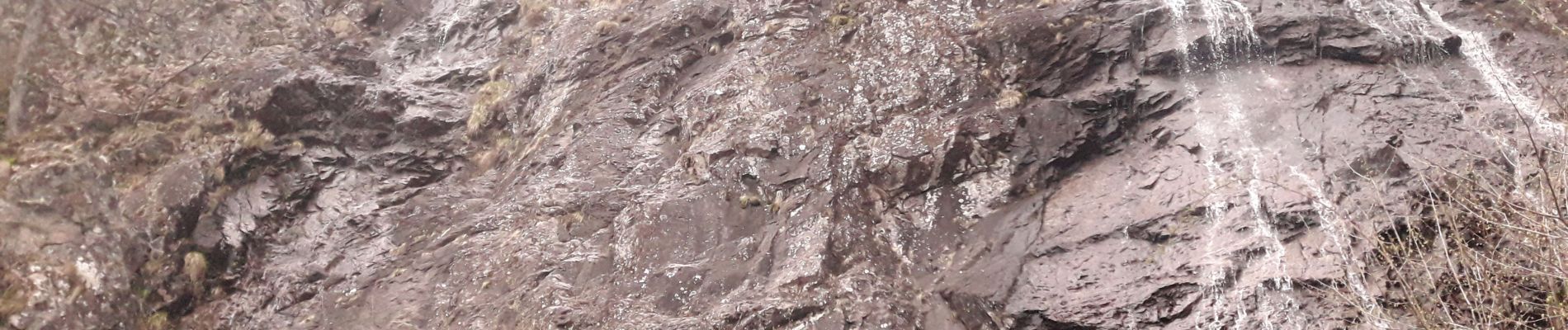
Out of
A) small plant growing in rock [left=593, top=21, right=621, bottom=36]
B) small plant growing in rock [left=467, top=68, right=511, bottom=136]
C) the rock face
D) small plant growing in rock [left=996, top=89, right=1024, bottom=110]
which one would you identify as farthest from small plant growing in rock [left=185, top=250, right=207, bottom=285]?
small plant growing in rock [left=996, top=89, right=1024, bottom=110]

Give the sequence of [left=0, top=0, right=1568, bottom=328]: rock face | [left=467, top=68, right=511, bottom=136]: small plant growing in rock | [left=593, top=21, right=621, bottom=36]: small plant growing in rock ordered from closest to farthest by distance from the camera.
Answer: [left=0, top=0, right=1568, bottom=328]: rock face < [left=467, top=68, right=511, bottom=136]: small plant growing in rock < [left=593, top=21, right=621, bottom=36]: small plant growing in rock

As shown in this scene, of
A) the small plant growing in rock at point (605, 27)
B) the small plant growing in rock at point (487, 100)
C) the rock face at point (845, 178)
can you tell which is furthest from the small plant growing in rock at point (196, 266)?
the small plant growing in rock at point (605, 27)

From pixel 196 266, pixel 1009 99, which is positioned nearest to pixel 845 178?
pixel 1009 99

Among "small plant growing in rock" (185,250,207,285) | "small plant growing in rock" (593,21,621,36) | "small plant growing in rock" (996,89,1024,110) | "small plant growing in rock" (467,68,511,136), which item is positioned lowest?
"small plant growing in rock" (185,250,207,285)

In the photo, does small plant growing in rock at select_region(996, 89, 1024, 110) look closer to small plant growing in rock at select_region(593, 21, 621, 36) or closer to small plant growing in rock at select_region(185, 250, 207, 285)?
small plant growing in rock at select_region(593, 21, 621, 36)

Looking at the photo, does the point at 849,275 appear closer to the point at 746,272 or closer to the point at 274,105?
the point at 746,272

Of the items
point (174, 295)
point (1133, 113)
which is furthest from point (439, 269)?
point (1133, 113)

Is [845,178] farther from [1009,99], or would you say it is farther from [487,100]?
[487,100]

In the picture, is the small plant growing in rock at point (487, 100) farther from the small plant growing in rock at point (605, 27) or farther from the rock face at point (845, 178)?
the small plant growing in rock at point (605, 27)
